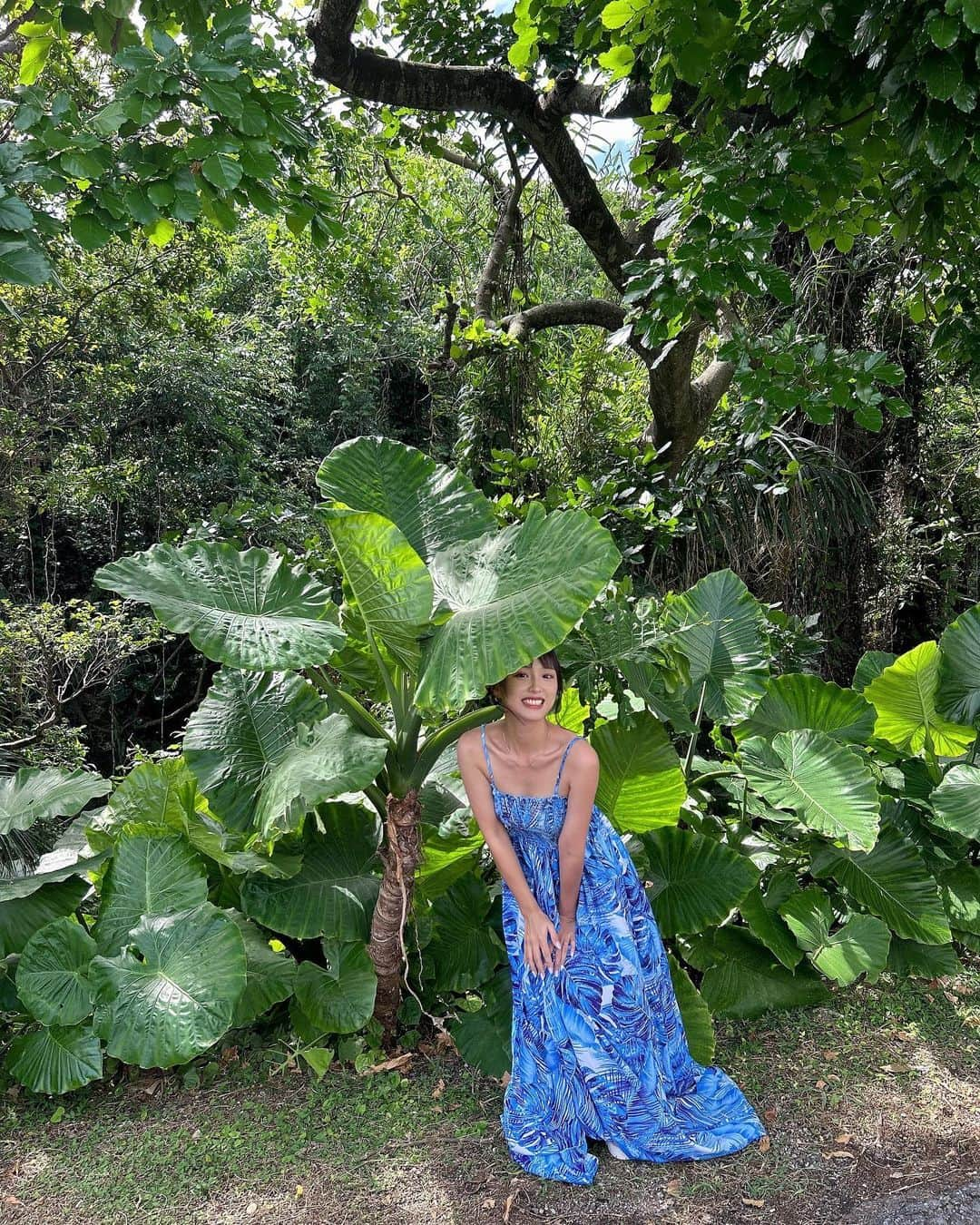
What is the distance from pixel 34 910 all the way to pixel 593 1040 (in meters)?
1.48

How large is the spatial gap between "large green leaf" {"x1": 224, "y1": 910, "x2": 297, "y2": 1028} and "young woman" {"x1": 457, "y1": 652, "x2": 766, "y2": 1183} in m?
0.60

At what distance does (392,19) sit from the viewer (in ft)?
16.5

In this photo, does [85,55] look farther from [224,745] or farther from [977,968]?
[977,968]

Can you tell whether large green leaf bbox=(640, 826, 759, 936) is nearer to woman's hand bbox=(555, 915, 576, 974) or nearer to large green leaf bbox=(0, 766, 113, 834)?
woman's hand bbox=(555, 915, 576, 974)

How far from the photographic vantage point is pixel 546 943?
2.11 m

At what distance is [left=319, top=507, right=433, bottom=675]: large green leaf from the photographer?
2059mm

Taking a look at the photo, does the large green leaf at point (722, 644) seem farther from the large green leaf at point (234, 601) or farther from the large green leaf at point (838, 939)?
the large green leaf at point (234, 601)

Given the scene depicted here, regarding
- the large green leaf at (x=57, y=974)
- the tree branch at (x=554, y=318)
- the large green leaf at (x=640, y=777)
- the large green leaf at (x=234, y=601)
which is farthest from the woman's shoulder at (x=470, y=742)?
the tree branch at (x=554, y=318)

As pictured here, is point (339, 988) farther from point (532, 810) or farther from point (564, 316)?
point (564, 316)

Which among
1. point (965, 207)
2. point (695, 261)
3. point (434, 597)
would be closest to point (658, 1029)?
point (434, 597)

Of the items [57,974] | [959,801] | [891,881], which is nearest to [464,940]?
[57,974]

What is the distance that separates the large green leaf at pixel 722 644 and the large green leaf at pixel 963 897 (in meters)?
0.81

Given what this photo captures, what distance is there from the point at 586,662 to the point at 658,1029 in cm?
87

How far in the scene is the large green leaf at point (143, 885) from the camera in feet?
7.63
